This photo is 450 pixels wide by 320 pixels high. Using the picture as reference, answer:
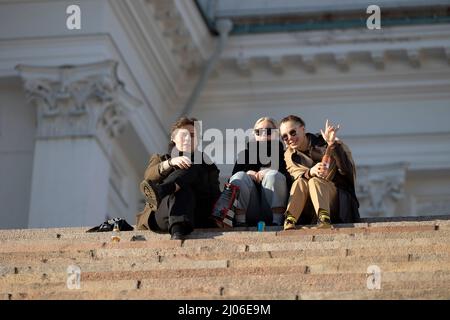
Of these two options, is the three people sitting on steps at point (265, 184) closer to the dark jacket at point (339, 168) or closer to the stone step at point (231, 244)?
the dark jacket at point (339, 168)

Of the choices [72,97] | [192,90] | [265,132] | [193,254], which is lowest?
[193,254]

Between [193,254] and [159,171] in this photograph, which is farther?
[159,171]

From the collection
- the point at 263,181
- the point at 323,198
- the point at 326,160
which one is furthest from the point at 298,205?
the point at 263,181

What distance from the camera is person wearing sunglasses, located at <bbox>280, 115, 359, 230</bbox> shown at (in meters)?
13.4

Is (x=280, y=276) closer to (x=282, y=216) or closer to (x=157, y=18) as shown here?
(x=282, y=216)

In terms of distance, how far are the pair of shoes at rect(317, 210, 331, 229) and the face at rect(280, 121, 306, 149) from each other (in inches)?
37.6

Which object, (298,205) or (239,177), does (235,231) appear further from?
(239,177)

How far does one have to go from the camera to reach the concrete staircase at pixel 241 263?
10.9 meters

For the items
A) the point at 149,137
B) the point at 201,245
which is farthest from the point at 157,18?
the point at 201,245

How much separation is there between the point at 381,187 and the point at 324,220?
1434 centimetres

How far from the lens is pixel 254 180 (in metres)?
14.2

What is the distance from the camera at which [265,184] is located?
14094mm

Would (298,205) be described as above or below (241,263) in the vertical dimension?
above

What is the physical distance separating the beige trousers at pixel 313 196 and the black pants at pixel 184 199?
685 mm
